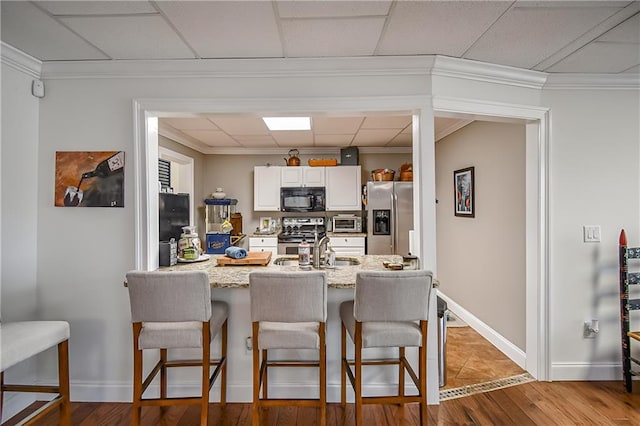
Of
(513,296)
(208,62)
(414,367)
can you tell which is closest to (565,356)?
(513,296)

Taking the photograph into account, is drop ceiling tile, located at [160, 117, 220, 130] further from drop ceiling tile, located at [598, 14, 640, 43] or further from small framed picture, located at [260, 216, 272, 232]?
drop ceiling tile, located at [598, 14, 640, 43]

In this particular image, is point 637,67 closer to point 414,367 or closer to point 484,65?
point 484,65

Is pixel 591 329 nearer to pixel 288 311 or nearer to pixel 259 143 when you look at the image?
pixel 288 311

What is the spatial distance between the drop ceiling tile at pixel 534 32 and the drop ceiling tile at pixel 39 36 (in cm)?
236

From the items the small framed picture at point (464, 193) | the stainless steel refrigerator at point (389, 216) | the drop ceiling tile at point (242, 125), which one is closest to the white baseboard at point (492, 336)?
the stainless steel refrigerator at point (389, 216)

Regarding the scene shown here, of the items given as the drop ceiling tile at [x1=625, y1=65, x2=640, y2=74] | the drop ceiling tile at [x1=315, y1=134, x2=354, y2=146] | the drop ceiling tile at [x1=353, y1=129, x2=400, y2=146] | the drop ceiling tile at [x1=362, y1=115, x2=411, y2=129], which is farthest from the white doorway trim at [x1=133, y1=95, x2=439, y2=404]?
the drop ceiling tile at [x1=315, y1=134, x2=354, y2=146]

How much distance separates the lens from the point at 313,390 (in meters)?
2.29

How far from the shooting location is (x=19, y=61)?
7.04 feet

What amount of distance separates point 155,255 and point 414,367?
1944 mm

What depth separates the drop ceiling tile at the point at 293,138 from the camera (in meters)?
4.26

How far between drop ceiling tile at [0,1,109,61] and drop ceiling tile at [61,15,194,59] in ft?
0.30

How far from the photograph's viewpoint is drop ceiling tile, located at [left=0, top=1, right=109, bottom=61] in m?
1.70

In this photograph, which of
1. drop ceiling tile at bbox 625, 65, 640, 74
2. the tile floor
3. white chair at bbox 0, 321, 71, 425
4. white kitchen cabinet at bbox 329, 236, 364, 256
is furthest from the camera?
white kitchen cabinet at bbox 329, 236, 364, 256

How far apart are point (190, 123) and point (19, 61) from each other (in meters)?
1.67
